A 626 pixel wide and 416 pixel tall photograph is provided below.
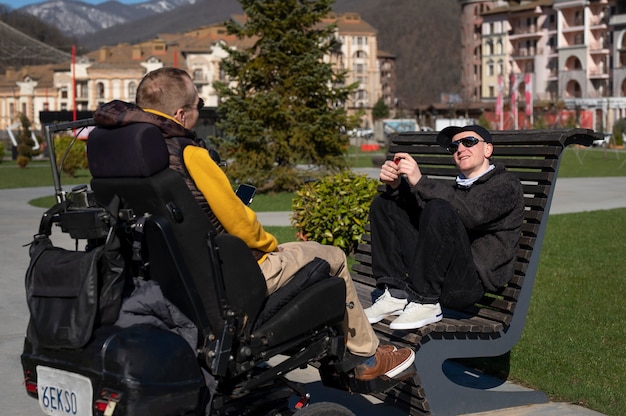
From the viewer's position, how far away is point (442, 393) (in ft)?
18.5

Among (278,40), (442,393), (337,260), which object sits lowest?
(442,393)

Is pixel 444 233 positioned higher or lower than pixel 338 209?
higher

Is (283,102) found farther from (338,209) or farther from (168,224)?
(168,224)

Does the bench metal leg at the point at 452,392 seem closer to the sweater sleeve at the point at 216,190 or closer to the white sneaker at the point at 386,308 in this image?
the white sneaker at the point at 386,308

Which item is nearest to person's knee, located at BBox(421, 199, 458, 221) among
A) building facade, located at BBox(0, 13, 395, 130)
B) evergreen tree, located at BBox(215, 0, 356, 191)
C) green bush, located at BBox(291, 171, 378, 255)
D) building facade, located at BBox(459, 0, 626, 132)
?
green bush, located at BBox(291, 171, 378, 255)

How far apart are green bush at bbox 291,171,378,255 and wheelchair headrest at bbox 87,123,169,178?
6631 mm

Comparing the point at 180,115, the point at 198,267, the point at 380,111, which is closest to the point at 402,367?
the point at 198,267

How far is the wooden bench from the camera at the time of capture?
5.54 m

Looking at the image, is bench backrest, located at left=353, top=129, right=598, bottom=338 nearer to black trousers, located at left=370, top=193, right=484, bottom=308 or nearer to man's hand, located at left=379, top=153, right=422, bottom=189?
black trousers, located at left=370, top=193, right=484, bottom=308

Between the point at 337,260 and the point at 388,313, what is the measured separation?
979mm

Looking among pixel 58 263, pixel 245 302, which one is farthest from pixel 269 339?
pixel 58 263

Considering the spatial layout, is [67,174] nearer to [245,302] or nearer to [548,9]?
[245,302]

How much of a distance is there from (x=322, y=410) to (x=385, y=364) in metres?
0.60

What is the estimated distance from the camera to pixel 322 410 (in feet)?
15.4
